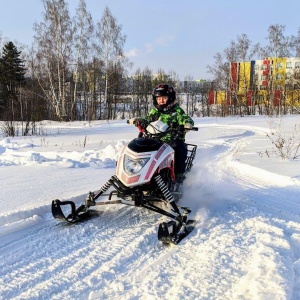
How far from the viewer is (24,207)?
4559 millimetres

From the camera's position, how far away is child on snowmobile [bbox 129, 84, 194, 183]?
5.02 meters

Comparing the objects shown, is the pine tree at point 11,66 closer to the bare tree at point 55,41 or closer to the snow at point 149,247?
the bare tree at point 55,41

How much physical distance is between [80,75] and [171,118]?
2935cm

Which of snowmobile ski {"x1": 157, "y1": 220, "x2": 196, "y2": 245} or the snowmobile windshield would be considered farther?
the snowmobile windshield

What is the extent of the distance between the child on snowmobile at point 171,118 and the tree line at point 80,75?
1319 centimetres

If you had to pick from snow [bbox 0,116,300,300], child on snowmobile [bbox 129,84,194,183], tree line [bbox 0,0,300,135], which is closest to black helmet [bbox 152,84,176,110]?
child on snowmobile [bbox 129,84,194,183]

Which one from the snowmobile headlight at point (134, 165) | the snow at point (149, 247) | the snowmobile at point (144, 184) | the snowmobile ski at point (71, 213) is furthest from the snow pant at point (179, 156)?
the snowmobile ski at point (71, 213)

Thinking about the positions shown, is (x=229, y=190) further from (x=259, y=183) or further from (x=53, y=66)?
(x=53, y=66)

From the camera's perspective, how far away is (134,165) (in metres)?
4.07

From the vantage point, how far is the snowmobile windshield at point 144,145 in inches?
164

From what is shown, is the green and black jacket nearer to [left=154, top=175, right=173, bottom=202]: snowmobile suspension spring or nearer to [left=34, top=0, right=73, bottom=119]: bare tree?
[left=154, top=175, right=173, bottom=202]: snowmobile suspension spring

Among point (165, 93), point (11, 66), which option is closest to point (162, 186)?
point (165, 93)

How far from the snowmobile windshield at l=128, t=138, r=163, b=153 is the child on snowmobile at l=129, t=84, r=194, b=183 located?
0.72 metres

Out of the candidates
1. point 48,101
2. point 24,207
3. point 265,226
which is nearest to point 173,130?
point 265,226
